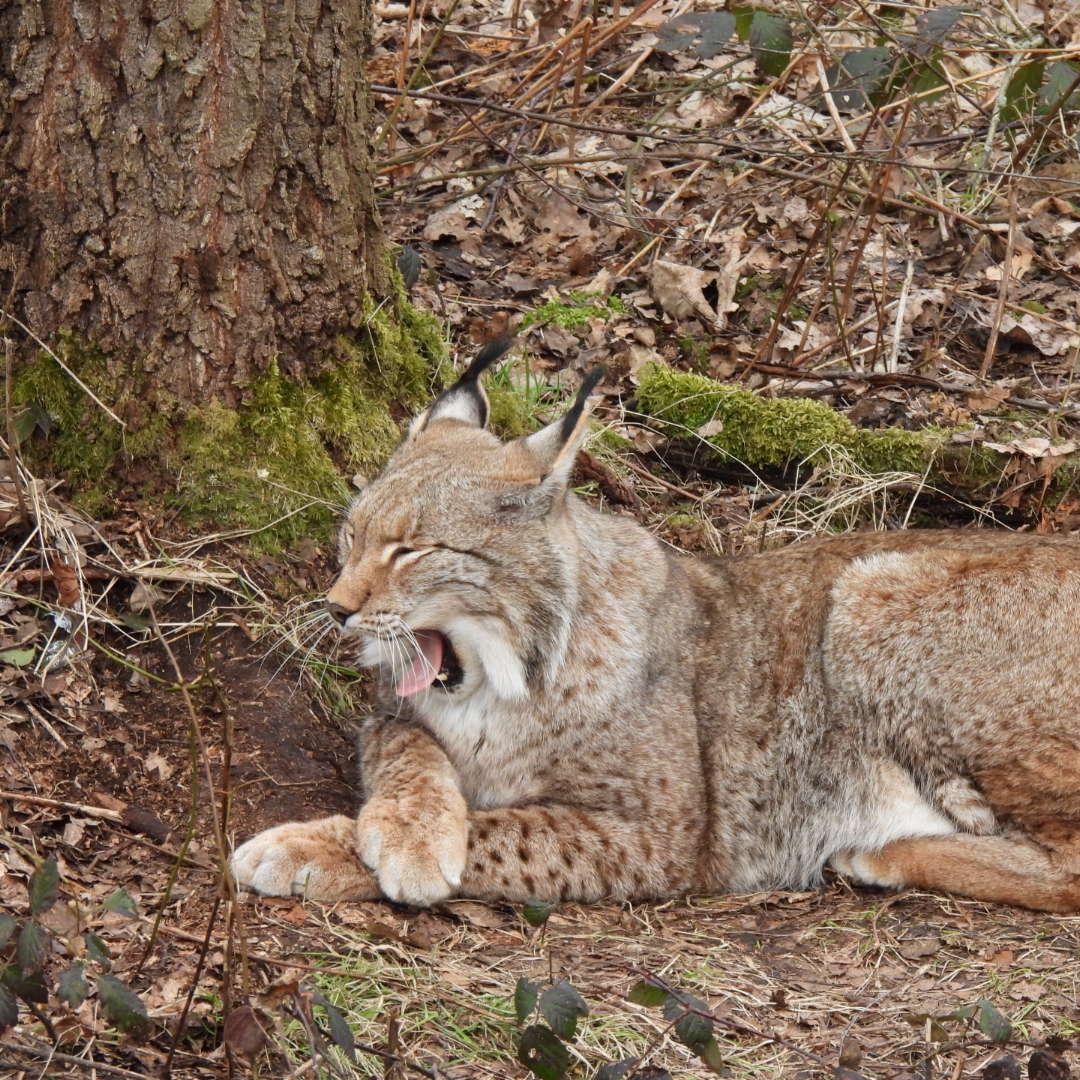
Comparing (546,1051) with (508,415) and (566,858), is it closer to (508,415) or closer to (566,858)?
(566,858)

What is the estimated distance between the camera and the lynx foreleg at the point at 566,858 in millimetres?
3998

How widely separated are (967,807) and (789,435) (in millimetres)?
2093

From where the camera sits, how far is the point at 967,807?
14.3 feet

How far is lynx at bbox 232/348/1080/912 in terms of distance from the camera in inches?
159

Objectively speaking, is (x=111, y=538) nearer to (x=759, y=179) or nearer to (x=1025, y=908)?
(x=1025, y=908)

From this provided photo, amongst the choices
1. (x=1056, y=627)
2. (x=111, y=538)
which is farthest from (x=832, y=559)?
(x=111, y=538)

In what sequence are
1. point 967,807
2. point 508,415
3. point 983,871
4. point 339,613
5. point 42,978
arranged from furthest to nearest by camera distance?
point 508,415 → point 967,807 → point 983,871 → point 339,613 → point 42,978

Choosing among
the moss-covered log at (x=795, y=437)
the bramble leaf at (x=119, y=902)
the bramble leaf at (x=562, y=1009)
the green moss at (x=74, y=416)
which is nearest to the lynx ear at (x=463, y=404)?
the green moss at (x=74, y=416)

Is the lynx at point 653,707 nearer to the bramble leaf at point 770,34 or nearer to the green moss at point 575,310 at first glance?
the bramble leaf at point 770,34

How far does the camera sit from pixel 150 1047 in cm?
286

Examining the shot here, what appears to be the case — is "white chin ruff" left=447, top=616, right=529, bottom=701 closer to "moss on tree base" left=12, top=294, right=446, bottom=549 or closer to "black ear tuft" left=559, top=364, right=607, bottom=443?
"black ear tuft" left=559, top=364, right=607, bottom=443

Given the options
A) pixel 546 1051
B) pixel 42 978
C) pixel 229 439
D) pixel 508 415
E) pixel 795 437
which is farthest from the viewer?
pixel 795 437

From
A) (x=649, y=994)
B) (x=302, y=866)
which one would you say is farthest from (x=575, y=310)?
(x=649, y=994)

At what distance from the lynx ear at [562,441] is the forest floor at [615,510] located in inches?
40.1
